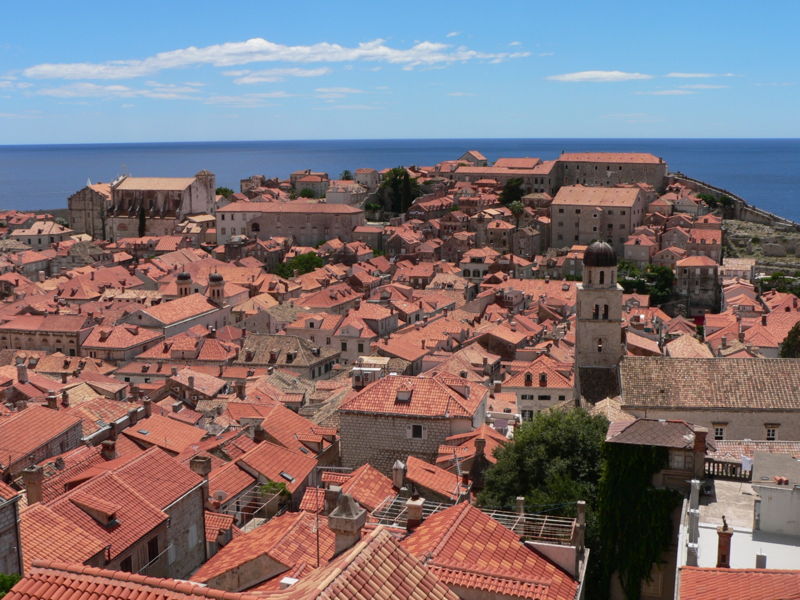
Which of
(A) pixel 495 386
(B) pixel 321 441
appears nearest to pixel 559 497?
(B) pixel 321 441

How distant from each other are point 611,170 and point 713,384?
87.0 metres

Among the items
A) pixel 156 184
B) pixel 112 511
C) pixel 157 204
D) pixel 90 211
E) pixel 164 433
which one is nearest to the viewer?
pixel 112 511

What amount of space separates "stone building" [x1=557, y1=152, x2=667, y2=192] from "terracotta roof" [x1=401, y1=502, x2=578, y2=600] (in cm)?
9938

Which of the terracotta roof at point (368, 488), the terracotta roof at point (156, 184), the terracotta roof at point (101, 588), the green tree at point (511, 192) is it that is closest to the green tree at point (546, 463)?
the terracotta roof at point (368, 488)

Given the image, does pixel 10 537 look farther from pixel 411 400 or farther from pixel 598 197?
pixel 598 197

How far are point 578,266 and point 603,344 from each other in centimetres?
5333

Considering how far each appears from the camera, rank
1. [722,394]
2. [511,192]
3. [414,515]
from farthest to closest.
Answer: [511,192] < [722,394] < [414,515]

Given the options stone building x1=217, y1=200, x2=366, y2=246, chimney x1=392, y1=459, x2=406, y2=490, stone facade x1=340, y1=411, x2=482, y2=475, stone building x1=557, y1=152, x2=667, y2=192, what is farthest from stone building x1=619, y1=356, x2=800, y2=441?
stone building x1=557, y1=152, x2=667, y2=192

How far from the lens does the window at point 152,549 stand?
1578cm

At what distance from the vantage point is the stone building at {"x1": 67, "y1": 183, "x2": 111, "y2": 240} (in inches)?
4498

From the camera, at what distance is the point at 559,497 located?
2012cm

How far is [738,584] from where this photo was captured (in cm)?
1227

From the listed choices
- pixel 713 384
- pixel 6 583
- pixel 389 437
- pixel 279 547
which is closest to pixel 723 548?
pixel 279 547

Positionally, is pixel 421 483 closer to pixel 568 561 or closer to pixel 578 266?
pixel 568 561
